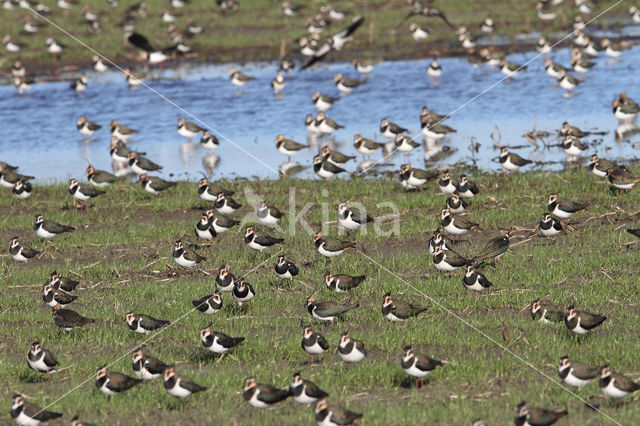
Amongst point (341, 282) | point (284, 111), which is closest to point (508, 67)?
point (284, 111)

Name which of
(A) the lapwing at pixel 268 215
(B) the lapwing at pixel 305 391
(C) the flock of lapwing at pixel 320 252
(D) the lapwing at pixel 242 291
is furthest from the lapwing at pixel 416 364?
(A) the lapwing at pixel 268 215

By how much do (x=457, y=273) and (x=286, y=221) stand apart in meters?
5.17

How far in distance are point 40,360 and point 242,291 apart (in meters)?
3.68

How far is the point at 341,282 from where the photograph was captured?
1578 centimetres

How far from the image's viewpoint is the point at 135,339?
47.8 ft

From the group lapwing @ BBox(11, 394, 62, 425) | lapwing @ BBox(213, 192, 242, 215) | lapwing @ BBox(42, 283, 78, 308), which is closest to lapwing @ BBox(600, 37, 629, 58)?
lapwing @ BBox(213, 192, 242, 215)

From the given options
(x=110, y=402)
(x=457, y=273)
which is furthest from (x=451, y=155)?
(x=110, y=402)

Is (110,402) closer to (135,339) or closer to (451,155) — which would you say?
(135,339)

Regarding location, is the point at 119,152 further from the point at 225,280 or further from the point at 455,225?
the point at 225,280

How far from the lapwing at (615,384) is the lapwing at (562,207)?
25.9 ft

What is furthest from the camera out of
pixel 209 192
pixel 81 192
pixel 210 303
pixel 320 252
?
pixel 81 192

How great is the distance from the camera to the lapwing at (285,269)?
16609 millimetres

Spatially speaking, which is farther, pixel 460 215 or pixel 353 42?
pixel 353 42

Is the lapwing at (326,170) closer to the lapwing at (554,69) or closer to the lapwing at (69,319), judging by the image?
the lapwing at (69,319)
